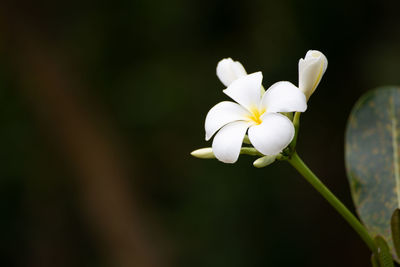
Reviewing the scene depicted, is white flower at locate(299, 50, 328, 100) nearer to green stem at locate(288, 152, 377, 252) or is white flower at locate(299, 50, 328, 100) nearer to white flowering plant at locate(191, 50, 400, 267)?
white flowering plant at locate(191, 50, 400, 267)

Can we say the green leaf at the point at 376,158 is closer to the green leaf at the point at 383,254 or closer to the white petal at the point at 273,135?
the green leaf at the point at 383,254

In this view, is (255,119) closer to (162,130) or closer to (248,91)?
(248,91)

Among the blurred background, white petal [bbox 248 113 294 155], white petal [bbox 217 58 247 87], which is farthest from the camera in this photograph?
the blurred background

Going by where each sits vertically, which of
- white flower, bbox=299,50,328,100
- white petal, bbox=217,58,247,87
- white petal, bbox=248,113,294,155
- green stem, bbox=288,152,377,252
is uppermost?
white petal, bbox=217,58,247,87

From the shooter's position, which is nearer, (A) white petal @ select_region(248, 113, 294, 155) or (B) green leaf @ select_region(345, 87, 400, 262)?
(A) white petal @ select_region(248, 113, 294, 155)

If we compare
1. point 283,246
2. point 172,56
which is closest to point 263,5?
point 172,56

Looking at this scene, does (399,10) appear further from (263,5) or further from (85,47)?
(85,47)

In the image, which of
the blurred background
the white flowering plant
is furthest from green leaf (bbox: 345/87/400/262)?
the blurred background

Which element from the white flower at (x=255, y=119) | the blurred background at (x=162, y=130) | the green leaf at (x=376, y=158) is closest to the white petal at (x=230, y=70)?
the white flower at (x=255, y=119)

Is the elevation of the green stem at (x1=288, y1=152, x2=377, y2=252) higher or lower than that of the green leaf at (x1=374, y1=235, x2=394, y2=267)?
higher
